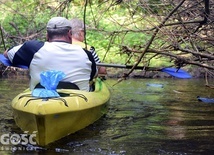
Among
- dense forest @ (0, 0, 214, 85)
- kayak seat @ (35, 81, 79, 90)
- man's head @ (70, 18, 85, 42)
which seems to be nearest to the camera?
dense forest @ (0, 0, 214, 85)

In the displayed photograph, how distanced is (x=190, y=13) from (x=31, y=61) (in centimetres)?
174

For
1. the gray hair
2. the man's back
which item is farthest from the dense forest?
the man's back

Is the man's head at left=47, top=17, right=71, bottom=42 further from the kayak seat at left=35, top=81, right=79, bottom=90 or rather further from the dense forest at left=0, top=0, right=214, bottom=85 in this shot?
the kayak seat at left=35, top=81, right=79, bottom=90

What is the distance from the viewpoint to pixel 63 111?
12.6 feet

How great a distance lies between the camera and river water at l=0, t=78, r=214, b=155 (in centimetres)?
369

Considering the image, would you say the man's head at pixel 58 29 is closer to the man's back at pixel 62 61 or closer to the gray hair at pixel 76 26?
the man's back at pixel 62 61

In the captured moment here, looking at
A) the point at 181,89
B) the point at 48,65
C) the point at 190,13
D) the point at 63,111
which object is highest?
the point at 190,13

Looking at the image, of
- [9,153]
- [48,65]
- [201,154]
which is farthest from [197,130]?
[9,153]

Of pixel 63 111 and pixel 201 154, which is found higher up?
pixel 63 111

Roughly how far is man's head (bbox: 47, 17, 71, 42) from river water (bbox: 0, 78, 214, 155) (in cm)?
94

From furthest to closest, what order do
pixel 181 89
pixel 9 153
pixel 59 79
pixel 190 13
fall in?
pixel 181 89 → pixel 190 13 → pixel 59 79 → pixel 9 153

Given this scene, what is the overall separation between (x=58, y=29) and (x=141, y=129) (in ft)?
4.35

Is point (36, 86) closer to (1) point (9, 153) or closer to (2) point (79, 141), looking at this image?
(2) point (79, 141)

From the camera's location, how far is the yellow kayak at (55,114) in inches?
145
